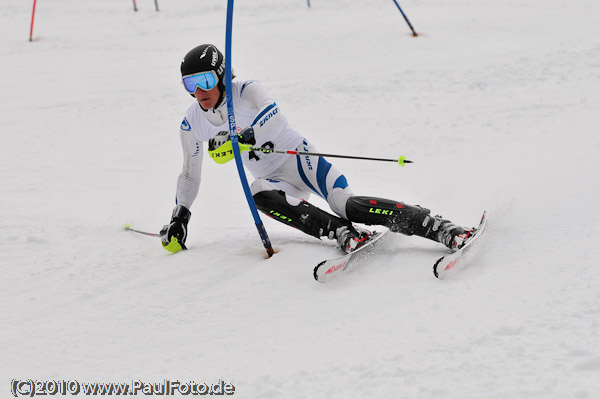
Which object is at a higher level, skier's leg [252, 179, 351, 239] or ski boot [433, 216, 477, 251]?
ski boot [433, 216, 477, 251]

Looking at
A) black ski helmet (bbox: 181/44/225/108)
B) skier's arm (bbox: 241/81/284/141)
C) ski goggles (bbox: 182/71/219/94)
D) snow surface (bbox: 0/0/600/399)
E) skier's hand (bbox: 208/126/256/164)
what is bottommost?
snow surface (bbox: 0/0/600/399)

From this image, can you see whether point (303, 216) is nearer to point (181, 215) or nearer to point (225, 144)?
point (225, 144)

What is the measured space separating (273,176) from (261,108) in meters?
0.58

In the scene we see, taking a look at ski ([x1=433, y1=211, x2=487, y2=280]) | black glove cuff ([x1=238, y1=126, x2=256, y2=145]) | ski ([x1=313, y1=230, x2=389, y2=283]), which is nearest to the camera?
ski ([x1=433, y1=211, x2=487, y2=280])

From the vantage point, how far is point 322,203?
6129 millimetres

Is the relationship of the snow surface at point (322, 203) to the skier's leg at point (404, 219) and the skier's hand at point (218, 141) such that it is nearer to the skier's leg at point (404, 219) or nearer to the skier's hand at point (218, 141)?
the skier's leg at point (404, 219)

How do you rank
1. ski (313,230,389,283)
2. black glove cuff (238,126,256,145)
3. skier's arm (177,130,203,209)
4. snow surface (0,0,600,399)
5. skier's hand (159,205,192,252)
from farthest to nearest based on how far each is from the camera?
1. skier's arm (177,130,203,209)
2. skier's hand (159,205,192,252)
3. black glove cuff (238,126,256,145)
4. ski (313,230,389,283)
5. snow surface (0,0,600,399)

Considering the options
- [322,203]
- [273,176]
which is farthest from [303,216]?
[322,203]

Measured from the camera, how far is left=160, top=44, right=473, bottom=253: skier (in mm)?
3750

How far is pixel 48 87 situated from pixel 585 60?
27.6 feet

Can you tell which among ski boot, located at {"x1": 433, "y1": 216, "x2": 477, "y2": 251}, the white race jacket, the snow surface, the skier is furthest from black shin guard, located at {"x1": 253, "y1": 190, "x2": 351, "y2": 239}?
ski boot, located at {"x1": 433, "y1": 216, "x2": 477, "y2": 251}

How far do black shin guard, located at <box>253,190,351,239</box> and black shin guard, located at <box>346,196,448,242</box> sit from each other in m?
0.15

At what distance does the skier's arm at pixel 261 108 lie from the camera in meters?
3.78

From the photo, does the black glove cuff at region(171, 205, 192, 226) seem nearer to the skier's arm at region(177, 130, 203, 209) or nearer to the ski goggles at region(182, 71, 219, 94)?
the skier's arm at region(177, 130, 203, 209)
